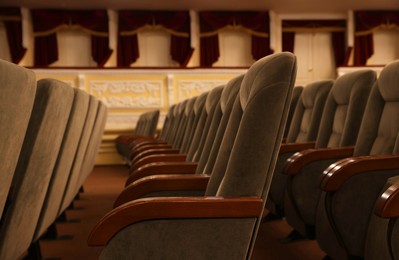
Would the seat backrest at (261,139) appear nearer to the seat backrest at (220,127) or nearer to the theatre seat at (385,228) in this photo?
the theatre seat at (385,228)

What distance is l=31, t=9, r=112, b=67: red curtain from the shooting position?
3.96 m

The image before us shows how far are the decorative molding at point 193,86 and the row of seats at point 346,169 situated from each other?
2179 mm

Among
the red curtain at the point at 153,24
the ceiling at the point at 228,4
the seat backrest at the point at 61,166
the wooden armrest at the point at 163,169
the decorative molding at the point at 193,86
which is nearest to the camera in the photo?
the seat backrest at the point at 61,166

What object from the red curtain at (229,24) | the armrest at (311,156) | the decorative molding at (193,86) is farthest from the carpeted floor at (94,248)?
the red curtain at (229,24)

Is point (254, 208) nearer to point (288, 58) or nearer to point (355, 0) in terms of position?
point (288, 58)

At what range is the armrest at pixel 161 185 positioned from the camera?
2.26 feet

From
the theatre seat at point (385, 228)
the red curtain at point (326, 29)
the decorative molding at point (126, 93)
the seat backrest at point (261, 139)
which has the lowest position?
the decorative molding at point (126, 93)

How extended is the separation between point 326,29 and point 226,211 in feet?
13.2

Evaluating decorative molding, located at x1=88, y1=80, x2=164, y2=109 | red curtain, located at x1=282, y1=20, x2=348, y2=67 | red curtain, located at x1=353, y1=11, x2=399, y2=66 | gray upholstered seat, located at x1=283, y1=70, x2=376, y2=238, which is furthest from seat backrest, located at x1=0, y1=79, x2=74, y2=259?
red curtain, located at x1=353, y1=11, x2=399, y2=66

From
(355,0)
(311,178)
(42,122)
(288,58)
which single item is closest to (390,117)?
(311,178)

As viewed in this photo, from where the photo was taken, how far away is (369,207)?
2.30ft

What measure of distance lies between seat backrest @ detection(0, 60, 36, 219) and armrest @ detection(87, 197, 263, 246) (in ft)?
0.31

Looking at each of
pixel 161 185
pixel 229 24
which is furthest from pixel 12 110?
pixel 229 24

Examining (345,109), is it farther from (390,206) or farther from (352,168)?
(390,206)
